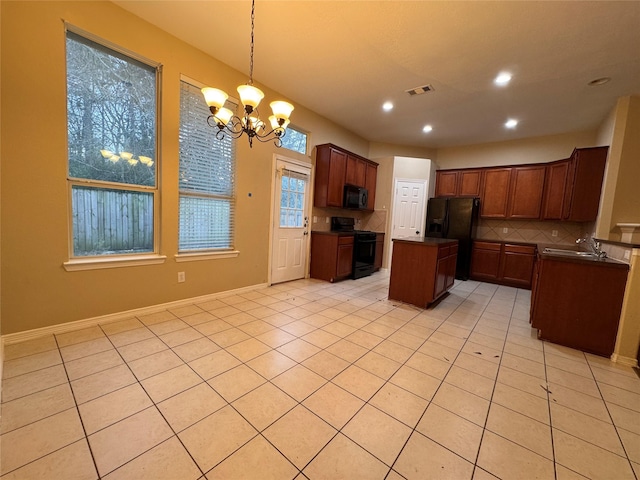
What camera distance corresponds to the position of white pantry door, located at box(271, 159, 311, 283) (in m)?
4.11

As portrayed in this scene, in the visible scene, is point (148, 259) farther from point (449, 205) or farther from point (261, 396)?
point (449, 205)

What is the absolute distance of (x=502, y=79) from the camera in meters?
3.14

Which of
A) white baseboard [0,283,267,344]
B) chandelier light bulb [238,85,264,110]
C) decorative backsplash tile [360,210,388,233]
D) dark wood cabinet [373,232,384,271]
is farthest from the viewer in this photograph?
decorative backsplash tile [360,210,388,233]

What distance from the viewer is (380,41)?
2.62 m

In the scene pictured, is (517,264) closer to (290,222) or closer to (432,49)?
(432,49)

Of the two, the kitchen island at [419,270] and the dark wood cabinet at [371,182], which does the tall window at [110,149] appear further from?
the dark wood cabinet at [371,182]

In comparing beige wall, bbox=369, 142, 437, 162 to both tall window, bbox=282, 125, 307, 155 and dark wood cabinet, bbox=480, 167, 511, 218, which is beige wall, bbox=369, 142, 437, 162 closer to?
dark wood cabinet, bbox=480, 167, 511, 218

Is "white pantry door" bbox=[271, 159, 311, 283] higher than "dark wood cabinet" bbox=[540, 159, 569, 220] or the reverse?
the reverse

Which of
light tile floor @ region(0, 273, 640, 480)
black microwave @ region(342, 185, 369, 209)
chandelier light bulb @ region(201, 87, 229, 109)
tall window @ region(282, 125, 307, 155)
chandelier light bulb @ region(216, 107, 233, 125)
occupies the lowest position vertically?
light tile floor @ region(0, 273, 640, 480)

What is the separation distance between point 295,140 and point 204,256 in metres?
2.45

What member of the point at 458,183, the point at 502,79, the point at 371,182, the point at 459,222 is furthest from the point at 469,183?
the point at 502,79

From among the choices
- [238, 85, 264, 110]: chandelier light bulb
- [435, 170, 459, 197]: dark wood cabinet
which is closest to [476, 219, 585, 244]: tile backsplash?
[435, 170, 459, 197]: dark wood cabinet

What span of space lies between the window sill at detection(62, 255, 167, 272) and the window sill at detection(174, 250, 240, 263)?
7.1 inches

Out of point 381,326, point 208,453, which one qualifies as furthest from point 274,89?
point 208,453
